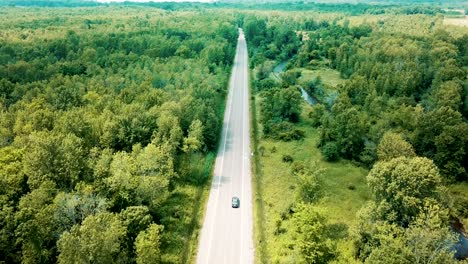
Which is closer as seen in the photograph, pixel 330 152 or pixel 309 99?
pixel 330 152

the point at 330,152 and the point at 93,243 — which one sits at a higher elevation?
the point at 93,243

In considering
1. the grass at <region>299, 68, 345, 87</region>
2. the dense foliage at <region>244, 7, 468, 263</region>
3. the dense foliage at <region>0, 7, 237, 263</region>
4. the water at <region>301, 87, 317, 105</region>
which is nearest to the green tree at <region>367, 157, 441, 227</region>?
the dense foliage at <region>244, 7, 468, 263</region>

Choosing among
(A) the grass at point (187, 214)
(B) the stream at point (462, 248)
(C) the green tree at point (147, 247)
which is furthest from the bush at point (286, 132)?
(C) the green tree at point (147, 247)

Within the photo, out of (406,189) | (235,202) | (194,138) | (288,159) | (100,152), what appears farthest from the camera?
(288,159)

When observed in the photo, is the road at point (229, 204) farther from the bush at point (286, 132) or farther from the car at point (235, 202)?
the bush at point (286, 132)

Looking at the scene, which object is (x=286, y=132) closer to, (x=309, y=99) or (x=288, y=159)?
(x=288, y=159)

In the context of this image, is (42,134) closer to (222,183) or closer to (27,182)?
(27,182)

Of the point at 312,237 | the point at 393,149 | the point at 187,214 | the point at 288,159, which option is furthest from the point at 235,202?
the point at 393,149

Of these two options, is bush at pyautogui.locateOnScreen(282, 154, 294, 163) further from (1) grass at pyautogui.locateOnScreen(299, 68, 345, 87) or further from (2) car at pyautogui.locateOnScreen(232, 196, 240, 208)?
(1) grass at pyautogui.locateOnScreen(299, 68, 345, 87)
